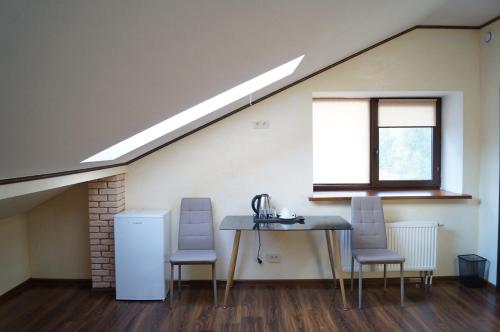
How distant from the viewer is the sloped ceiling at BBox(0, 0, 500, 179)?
0.76m

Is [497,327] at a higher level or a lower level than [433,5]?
lower

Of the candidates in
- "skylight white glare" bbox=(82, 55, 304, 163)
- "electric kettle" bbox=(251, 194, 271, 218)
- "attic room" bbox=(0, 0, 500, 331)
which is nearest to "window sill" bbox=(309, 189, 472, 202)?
"attic room" bbox=(0, 0, 500, 331)

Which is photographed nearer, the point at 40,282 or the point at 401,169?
the point at 40,282

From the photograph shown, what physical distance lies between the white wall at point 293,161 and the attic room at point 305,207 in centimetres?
2

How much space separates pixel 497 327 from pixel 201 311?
2697 mm

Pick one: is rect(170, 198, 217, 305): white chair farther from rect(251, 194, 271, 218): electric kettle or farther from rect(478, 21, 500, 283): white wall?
rect(478, 21, 500, 283): white wall

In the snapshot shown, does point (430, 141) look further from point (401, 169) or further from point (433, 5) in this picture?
point (433, 5)

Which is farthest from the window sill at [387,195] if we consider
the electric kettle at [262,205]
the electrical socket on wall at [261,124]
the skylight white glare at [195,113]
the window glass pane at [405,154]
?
the skylight white glare at [195,113]

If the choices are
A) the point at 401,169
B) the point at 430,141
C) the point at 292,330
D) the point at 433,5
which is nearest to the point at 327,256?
the point at 292,330

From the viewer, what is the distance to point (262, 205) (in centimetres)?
362

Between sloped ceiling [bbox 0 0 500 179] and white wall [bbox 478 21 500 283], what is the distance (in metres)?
1.83

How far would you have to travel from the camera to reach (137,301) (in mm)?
→ 3318

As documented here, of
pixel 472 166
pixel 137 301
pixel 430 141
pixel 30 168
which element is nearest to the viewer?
pixel 30 168

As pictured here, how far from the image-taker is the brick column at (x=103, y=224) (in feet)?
11.3
